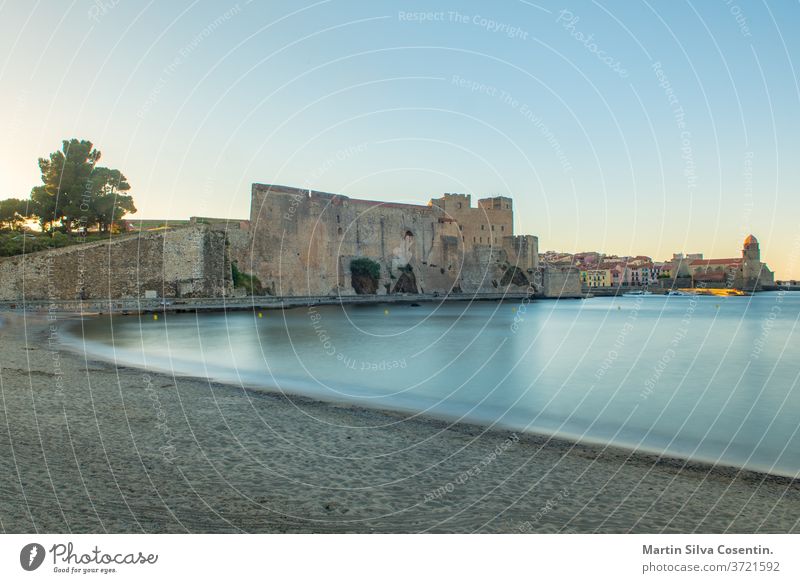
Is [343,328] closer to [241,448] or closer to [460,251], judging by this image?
[241,448]

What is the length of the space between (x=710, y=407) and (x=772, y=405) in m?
1.08

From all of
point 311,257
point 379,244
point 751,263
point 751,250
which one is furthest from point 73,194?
point 751,263

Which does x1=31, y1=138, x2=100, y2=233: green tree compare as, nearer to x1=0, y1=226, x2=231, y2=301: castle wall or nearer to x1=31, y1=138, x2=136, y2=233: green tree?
x1=31, y1=138, x2=136, y2=233: green tree

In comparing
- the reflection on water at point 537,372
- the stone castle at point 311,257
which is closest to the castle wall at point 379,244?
the stone castle at point 311,257

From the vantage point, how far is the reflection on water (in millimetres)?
8366

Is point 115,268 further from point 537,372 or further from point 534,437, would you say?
point 534,437

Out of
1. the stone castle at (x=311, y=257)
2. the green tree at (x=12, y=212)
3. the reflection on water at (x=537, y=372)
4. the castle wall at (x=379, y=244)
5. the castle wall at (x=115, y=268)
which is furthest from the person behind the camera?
the castle wall at (x=379, y=244)

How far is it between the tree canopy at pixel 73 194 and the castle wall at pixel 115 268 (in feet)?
12.6

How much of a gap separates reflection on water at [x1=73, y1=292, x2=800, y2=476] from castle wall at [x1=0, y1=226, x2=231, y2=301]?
2609mm

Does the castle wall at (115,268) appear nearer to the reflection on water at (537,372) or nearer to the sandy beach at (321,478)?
the reflection on water at (537,372)

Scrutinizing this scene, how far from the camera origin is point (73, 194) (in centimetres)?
3094

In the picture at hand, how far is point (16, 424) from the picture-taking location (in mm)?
5852

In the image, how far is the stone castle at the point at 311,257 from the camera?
2781cm

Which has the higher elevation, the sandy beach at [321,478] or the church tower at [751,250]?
the church tower at [751,250]
